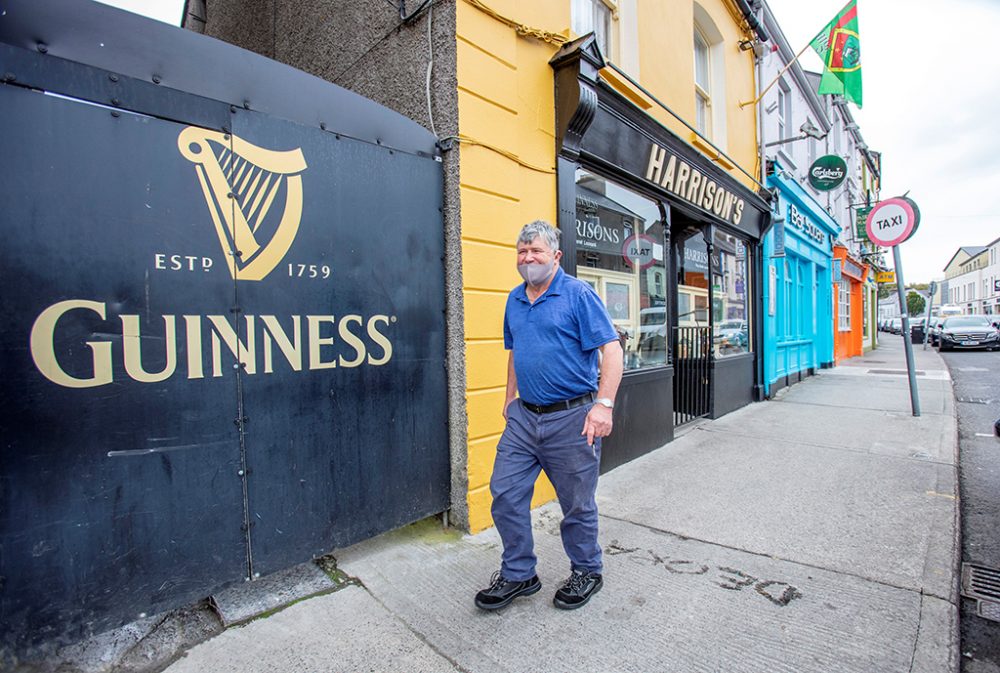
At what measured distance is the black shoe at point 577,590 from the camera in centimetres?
248

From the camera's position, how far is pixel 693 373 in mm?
6906

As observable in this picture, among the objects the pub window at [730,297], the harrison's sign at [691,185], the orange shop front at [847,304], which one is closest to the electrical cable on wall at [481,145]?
the harrison's sign at [691,185]

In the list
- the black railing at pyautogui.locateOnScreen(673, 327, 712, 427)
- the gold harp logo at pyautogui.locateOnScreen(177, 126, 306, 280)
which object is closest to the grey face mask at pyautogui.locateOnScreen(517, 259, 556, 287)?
the gold harp logo at pyautogui.locateOnScreen(177, 126, 306, 280)

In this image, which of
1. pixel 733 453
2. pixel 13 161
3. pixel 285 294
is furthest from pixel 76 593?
pixel 733 453

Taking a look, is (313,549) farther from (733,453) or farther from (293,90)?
(733,453)

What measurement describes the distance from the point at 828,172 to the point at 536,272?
10854 millimetres

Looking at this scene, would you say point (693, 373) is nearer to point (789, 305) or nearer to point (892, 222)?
point (892, 222)

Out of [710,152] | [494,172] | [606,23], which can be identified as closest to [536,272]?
[494,172]

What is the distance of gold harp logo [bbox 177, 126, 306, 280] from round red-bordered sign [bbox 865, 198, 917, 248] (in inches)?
306

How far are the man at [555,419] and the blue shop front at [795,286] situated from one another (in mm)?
7213

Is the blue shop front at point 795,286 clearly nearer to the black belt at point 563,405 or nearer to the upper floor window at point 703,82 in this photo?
the upper floor window at point 703,82

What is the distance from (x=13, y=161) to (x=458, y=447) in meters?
2.56

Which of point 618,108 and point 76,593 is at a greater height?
point 618,108

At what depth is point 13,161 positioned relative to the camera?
1882 mm
